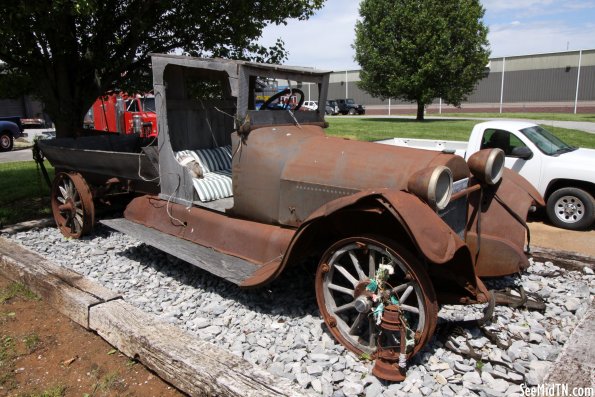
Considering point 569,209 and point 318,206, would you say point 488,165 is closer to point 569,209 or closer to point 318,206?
point 318,206

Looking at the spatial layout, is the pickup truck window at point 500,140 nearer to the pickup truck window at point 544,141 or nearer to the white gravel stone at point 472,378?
the pickup truck window at point 544,141

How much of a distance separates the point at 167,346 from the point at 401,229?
1.71 meters

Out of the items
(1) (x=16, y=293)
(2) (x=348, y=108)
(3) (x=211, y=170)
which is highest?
(2) (x=348, y=108)

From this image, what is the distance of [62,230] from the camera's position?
19.1ft

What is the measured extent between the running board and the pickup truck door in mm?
4822

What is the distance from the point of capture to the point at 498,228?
397cm

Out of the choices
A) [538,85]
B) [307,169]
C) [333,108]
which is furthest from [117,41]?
[538,85]

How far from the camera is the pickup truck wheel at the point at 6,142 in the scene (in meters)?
16.8

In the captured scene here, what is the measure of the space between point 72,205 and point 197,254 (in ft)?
8.45

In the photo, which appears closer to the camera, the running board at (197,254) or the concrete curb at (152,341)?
the concrete curb at (152,341)

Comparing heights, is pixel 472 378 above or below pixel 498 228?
below

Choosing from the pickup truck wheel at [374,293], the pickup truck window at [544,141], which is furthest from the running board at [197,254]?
the pickup truck window at [544,141]

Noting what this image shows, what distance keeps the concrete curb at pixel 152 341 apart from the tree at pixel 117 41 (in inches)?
122

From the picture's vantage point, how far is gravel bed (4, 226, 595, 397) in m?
2.79
